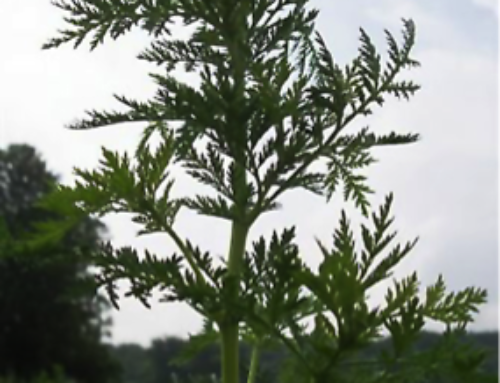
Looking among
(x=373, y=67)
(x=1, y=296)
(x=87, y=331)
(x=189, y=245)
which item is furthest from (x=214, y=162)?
(x=87, y=331)

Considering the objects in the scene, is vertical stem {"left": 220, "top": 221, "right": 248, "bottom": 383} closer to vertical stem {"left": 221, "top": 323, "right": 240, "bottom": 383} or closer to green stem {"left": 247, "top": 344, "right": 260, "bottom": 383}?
vertical stem {"left": 221, "top": 323, "right": 240, "bottom": 383}

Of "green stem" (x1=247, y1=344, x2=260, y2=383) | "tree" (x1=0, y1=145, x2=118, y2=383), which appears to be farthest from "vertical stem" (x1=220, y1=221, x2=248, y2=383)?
"tree" (x1=0, y1=145, x2=118, y2=383)

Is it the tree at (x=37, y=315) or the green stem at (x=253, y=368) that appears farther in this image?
the tree at (x=37, y=315)

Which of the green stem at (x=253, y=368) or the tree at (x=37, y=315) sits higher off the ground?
the tree at (x=37, y=315)

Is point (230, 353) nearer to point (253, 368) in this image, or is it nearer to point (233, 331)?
point (233, 331)

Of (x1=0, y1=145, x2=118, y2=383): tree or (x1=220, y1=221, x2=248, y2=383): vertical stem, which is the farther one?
(x1=0, y1=145, x2=118, y2=383): tree

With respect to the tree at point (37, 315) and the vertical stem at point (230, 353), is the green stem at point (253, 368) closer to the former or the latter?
the vertical stem at point (230, 353)

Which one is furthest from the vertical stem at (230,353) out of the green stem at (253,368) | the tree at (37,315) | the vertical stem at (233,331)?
the tree at (37,315)

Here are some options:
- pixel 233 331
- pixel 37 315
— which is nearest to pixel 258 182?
pixel 233 331

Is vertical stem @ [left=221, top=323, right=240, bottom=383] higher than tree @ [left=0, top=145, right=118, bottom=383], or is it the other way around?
tree @ [left=0, top=145, right=118, bottom=383]

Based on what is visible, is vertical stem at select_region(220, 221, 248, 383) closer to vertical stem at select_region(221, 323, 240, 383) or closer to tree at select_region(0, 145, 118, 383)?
vertical stem at select_region(221, 323, 240, 383)

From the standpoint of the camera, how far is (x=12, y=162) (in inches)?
780

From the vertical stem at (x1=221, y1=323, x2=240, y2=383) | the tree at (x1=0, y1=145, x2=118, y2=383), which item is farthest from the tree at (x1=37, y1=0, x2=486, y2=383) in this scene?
the tree at (x1=0, y1=145, x2=118, y2=383)

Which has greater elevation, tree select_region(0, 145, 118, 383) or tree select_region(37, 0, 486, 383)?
tree select_region(0, 145, 118, 383)
